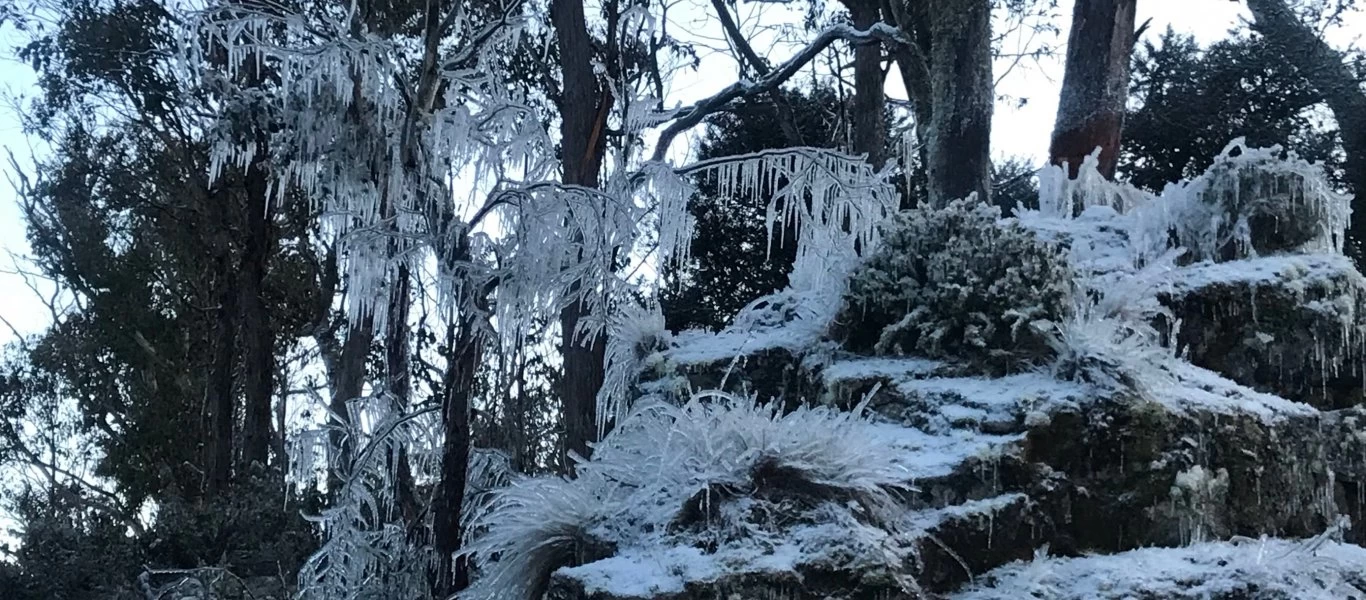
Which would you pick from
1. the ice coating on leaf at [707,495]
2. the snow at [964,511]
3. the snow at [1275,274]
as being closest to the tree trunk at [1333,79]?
the snow at [1275,274]

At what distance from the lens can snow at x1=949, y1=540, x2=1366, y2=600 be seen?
3.80m

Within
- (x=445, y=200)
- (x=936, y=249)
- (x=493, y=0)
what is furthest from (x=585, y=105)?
(x=936, y=249)

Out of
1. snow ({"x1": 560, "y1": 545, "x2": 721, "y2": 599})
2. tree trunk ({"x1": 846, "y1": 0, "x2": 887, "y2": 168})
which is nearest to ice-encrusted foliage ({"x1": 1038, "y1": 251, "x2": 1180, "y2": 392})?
snow ({"x1": 560, "y1": 545, "x2": 721, "y2": 599})

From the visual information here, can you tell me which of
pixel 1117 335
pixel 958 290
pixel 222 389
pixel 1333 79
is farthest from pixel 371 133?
pixel 1333 79

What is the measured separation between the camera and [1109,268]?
19.9ft

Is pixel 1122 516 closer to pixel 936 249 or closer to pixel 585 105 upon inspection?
pixel 936 249

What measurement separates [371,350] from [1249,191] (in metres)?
11.9

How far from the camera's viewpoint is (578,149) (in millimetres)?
10102

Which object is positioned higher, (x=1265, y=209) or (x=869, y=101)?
(x=869, y=101)

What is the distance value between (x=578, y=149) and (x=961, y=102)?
3.35 metres

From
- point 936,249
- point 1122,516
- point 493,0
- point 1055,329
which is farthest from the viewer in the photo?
point 493,0

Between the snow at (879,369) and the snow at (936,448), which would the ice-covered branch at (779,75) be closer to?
the snow at (879,369)

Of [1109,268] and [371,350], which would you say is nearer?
[1109,268]

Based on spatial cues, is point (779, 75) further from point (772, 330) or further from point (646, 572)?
point (646, 572)
